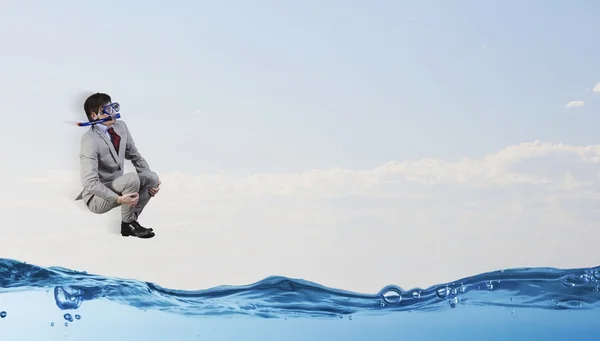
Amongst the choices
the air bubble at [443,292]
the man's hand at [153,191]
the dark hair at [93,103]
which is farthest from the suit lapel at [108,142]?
the air bubble at [443,292]

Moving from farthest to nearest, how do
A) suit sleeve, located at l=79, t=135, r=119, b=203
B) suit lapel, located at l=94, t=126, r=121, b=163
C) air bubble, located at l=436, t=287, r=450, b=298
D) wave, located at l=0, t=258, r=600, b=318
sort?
1. air bubble, located at l=436, t=287, r=450, b=298
2. wave, located at l=0, t=258, r=600, b=318
3. suit lapel, located at l=94, t=126, r=121, b=163
4. suit sleeve, located at l=79, t=135, r=119, b=203

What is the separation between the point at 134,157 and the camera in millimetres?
5988

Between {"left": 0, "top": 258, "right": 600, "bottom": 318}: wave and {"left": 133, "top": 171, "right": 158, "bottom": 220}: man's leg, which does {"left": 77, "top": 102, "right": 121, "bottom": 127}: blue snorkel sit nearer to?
{"left": 133, "top": 171, "right": 158, "bottom": 220}: man's leg

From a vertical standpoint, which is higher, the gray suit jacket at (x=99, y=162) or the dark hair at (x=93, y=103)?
the dark hair at (x=93, y=103)

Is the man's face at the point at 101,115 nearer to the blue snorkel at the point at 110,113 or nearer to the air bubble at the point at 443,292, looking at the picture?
the blue snorkel at the point at 110,113

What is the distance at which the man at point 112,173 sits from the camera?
18.8 feet

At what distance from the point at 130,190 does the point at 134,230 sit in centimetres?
36

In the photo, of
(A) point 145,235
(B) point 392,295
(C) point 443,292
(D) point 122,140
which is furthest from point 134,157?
(C) point 443,292

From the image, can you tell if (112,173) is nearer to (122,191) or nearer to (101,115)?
(122,191)

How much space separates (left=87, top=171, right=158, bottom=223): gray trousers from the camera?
5.75 m

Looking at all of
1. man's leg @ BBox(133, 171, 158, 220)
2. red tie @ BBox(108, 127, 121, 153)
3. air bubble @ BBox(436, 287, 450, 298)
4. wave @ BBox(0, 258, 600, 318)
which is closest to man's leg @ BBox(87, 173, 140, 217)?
man's leg @ BBox(133, 171, 158, 220)

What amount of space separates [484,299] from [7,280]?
456 cm

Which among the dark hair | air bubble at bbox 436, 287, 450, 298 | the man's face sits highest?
the dark hair

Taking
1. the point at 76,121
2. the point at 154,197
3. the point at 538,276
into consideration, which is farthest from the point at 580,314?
the point at 76,121
